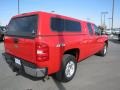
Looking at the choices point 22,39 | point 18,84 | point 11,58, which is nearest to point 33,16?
point 22,39

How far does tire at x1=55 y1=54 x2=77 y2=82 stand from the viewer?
4785 mm

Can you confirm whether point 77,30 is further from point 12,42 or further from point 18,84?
point 18,84

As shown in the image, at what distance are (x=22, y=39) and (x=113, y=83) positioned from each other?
302 centimetres

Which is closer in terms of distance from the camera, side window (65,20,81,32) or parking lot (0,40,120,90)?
parking lot (0,40,120,90)

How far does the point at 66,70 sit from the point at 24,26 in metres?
1.80

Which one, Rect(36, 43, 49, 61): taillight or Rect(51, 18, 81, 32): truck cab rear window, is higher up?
Rect(51, 18, 81, 32): truck cab rear window

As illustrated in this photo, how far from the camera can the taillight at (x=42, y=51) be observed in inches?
152

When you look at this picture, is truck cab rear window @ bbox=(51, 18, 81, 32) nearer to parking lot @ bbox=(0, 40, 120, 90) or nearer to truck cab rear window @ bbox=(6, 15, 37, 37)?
truck cab rear window @ bbox=(6, 15, 37, 37)

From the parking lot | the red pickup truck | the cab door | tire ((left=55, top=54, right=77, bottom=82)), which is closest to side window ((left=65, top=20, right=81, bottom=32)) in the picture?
the red pickup truck

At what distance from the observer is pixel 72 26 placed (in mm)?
5531

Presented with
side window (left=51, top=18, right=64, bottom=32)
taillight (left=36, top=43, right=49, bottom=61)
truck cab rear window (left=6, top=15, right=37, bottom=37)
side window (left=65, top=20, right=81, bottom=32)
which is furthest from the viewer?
side window (left=65, top=20, right=81, bottom=32)

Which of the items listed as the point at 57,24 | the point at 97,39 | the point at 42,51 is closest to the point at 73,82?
the point at 42,51

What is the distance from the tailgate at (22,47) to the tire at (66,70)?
1076 mm

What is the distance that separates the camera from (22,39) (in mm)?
4352
